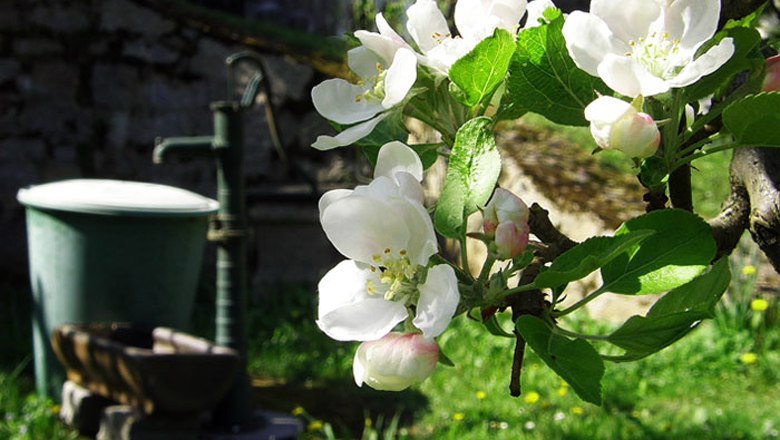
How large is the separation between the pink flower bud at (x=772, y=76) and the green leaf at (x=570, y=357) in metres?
0.22

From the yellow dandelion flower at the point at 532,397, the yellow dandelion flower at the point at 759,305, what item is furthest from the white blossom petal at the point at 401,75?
the yellow dandelion flower at the point at 759,305

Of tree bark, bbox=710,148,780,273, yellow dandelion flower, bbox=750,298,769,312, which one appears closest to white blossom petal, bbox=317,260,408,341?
tree bark, bbox=710,148,780,273

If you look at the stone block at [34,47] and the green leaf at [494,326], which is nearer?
the green leaf at [494,326]

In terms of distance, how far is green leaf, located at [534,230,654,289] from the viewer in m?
0.54

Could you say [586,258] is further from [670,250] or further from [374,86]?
[374,86]

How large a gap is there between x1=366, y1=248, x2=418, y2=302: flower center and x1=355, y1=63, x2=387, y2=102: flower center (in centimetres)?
15

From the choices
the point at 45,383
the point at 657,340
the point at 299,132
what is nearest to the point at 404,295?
the point at 657,340

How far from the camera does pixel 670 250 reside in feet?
2.00

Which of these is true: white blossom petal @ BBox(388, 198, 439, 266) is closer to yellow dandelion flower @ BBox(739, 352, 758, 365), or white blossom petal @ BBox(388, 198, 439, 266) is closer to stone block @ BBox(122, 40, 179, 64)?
yellow dandelion flower @ BBox(739, 352, 758, 365)

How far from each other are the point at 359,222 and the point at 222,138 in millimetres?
2904

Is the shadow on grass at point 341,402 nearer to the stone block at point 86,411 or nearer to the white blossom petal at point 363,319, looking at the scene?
the stone block at point 86,411

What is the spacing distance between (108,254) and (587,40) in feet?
10.6

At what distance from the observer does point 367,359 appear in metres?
0.59

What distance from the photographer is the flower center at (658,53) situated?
0.59m
